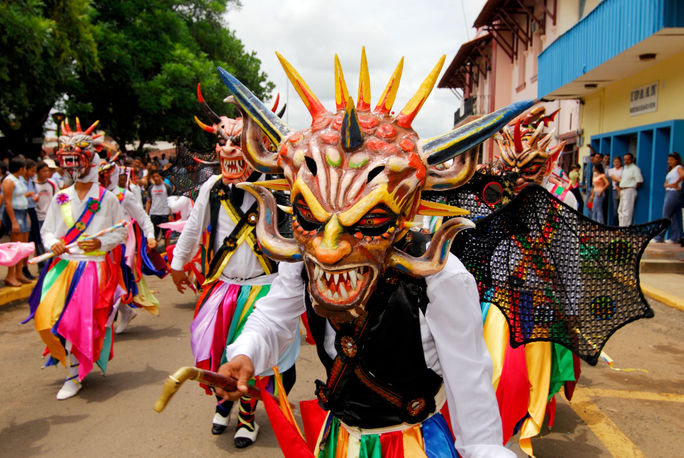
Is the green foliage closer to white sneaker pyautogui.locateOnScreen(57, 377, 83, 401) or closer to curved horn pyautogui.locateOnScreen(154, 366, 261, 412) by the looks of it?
white sneaker pyautogui.locateOnScreen(57, 377, 83, 401)

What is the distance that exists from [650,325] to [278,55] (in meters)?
7.30

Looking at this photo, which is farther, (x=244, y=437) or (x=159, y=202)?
(x=159, y=202)

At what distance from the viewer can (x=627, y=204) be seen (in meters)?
13.1

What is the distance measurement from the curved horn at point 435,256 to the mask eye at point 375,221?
13 cm

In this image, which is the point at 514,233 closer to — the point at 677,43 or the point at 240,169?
the point at 240,169

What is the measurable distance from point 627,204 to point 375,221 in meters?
13.1

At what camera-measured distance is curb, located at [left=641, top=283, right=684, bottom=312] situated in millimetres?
8188

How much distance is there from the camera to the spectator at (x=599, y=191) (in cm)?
1391

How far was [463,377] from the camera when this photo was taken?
193cm

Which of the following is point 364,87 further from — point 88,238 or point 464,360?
point 88,238

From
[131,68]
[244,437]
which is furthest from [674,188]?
[131,68]

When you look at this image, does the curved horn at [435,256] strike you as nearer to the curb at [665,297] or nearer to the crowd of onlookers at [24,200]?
the crowd of onlookers at [24,200]

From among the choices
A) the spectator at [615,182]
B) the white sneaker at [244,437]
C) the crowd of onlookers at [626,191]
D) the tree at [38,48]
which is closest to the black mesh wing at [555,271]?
the white sneaker at [244,437]

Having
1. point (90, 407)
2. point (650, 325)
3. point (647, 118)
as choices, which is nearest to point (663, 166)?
point (647, 118)
